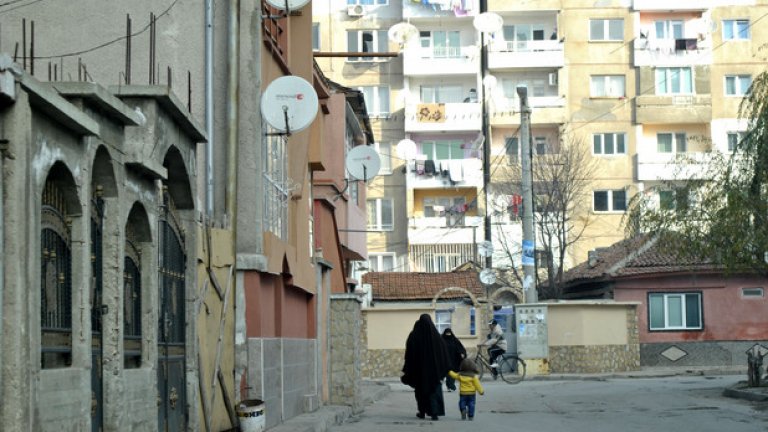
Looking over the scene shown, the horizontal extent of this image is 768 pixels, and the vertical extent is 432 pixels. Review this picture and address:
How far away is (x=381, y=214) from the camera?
63250mm

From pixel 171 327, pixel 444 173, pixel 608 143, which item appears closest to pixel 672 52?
pixel 608 143

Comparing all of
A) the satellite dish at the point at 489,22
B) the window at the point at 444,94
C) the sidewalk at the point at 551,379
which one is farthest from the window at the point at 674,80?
the sidewalk at the point at 551,379

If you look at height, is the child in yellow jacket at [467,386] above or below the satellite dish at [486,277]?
below

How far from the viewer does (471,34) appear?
63.5 meters

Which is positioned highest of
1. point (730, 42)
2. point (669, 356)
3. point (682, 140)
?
point (730, 42)

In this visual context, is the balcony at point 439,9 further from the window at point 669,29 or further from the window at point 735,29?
the window at point 735,29

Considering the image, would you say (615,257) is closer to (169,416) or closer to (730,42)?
(730,42)

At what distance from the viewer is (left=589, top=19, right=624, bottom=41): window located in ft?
206

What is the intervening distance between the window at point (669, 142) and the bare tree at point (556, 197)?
11.4 ft

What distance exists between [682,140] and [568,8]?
27.6 ft

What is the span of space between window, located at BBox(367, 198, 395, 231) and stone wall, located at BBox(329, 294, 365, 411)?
38.8 m

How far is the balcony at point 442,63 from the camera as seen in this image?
6191cm

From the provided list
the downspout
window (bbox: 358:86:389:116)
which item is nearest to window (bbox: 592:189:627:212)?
window (bbox: 358:86:389:116)

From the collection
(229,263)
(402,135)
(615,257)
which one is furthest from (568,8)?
(229,263)
